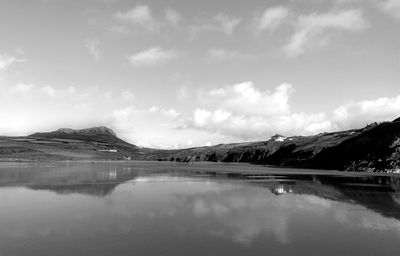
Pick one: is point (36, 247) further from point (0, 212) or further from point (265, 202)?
point (265, 202)

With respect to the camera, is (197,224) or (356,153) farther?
(356,153)

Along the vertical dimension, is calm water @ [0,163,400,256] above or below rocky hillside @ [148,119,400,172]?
below

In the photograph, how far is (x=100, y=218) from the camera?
25.7 m

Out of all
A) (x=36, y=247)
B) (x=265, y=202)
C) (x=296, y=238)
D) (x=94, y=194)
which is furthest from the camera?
(x=94, y=194)

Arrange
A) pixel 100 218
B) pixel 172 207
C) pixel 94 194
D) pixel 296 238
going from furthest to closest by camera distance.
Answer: pixel 94 194, pixel 172 207, pixel 100 218, pixel 296 238

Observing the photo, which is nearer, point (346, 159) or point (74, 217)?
point (74, 217)

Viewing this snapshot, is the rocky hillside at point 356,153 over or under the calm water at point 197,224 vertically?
over

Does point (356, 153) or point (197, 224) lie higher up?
point (356, 153)

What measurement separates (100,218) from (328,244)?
14980 mm

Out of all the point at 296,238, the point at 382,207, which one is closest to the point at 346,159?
the point at 382,207

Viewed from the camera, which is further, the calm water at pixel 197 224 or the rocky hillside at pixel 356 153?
the rocky hillside at pixel 356 153

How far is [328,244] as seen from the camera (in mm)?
19375

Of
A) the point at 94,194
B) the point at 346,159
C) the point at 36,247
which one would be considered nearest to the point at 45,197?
the point at 94,194

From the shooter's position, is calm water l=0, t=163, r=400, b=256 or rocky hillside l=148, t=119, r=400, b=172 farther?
rocky hillside l=148, t=119, r=400, b=172
